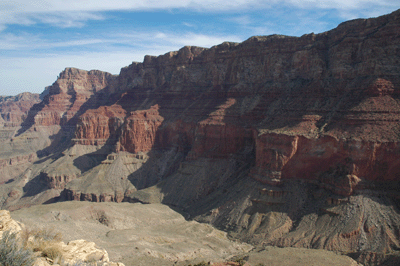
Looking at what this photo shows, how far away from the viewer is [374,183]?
40344 mm

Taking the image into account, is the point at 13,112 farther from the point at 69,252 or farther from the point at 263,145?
the point at 69,252

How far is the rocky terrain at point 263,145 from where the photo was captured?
40094mm

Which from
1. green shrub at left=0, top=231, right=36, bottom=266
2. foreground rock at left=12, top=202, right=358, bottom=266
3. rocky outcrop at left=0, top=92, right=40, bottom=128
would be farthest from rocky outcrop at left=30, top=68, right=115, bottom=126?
green shrub at left=0, top=231, right=36, bottom=266

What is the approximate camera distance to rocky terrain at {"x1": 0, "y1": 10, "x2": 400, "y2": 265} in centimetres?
4009

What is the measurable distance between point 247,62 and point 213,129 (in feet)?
59.0

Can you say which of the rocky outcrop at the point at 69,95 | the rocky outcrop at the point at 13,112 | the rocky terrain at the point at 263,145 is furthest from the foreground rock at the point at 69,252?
the rocky outcrop at the point at 13,112

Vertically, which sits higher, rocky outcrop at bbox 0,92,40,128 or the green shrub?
rocky outcrop at bbox 0,92,40,128

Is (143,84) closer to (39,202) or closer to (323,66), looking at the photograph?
(39,202)

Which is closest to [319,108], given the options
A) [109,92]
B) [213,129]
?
[213,129]

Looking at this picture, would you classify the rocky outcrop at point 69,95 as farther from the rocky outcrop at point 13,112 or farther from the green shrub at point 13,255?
the green shrub at point 13,255

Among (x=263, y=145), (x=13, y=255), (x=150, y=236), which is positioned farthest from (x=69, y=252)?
(x=263, y=145)

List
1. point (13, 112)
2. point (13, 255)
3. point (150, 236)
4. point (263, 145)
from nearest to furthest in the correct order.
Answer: point (13, 255), point (150, 236), point (263, 145), point (13, 112)

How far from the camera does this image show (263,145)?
50.0m

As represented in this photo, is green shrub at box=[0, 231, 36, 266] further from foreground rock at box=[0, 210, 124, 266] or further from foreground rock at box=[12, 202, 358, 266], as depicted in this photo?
foreground rock at box=[12, 202, 358, 266]
